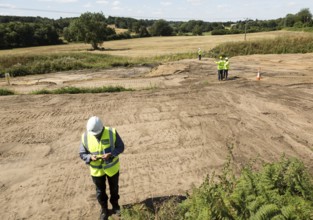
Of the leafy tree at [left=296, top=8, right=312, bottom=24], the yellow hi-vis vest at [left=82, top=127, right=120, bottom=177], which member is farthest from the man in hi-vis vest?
the leafy tree at [left=296, top=8, right=312, bottom=24]

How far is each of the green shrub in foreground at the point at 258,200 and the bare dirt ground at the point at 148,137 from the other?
2215 millimetres

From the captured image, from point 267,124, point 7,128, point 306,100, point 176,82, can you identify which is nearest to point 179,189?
point 267,124

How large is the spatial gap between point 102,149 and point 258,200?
2.89m

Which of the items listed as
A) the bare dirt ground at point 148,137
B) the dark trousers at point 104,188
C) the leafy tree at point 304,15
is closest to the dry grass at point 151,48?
the bare dirt ground at point 148,137

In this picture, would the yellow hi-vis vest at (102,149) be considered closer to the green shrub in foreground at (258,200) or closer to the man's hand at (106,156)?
the man's hand at (106,156)

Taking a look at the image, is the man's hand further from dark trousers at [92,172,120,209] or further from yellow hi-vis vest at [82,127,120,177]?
dark trousers at [92,172,120,209]

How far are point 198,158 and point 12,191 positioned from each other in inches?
202

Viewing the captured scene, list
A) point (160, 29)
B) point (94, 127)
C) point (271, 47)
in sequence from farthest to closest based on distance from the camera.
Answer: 1. point (160, 29)
2. point (271, 47)
3. point (94, 127)

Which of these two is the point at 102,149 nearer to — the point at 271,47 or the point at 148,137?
the point at 148,137

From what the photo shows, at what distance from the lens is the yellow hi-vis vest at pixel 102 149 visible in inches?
223

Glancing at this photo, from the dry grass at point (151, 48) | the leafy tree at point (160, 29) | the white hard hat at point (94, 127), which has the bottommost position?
the dry grass at point (151, 48)

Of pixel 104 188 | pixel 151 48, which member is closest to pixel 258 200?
pixel 104 188

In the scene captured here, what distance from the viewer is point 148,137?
414 inches

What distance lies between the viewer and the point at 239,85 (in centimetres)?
1761
